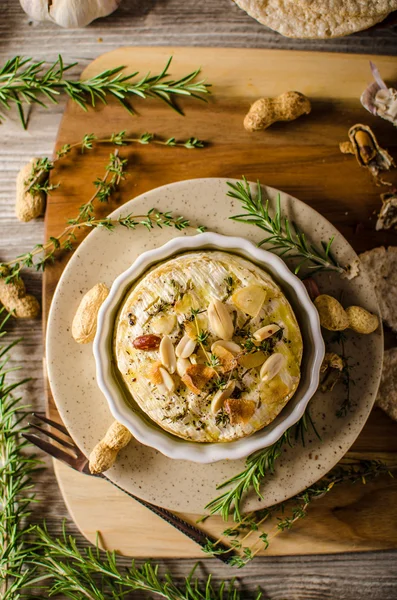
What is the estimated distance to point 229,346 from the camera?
162cm

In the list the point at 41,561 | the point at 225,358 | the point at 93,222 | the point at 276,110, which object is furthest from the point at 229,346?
the point at 41,561

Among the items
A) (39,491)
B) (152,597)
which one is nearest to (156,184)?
(39,491)

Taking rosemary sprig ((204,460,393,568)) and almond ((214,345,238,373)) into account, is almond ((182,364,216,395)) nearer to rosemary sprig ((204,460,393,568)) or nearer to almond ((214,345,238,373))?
almond ((214,345,238,373))

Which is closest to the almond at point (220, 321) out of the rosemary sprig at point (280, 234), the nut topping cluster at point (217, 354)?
the nut topping cluster at point (217, 354)

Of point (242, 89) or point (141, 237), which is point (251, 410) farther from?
point (242, 89)

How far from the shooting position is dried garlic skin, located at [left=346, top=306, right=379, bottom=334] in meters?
1.86

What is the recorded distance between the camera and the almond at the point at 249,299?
5.38ft

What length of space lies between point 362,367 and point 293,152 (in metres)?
0.82

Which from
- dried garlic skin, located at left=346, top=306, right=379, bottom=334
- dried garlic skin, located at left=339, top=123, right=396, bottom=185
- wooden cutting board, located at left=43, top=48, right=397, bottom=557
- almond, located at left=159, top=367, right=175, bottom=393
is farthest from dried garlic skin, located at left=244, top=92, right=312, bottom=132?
almond, located at left=159, top=367, right=175, bottom=393

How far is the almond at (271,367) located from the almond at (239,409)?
9 cm

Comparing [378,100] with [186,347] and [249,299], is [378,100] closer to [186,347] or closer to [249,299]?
[249,299]

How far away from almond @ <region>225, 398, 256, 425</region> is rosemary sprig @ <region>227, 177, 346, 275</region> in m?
0.44

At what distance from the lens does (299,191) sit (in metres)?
2.08

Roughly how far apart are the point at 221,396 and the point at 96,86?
3.97 ft
